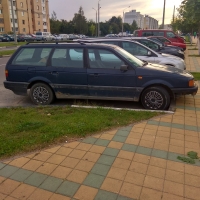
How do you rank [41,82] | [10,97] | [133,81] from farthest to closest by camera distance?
1. [10,97]
2. [41,82]
3. [133,81]

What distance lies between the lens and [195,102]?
577 cm

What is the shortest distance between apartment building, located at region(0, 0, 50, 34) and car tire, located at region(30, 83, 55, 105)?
64423 millimetres

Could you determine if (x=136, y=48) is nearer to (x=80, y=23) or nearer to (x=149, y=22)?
(x=80, y=23)

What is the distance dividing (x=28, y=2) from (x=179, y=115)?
76467 mm

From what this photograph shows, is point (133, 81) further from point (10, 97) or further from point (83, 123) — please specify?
point (10, 97)

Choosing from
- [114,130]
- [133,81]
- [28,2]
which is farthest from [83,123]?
[28,2]

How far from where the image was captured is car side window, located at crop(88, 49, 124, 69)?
5.31m

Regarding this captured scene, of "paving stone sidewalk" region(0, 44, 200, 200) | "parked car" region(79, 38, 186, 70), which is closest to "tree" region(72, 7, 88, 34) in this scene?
"parked car" region(79, 38, 186, 70)

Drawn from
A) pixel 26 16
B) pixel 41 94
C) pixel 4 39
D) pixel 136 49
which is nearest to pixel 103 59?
pixel 41 94

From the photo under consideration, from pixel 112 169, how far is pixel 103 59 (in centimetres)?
312

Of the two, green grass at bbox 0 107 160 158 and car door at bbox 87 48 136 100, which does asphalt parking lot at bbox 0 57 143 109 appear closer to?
car door at bbox 87 48 136 100

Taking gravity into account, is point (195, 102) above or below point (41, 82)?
below

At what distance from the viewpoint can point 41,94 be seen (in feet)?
19.1

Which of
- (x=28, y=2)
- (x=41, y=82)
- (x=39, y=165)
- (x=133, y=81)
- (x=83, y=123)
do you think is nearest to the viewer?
(x=39, y=165)
